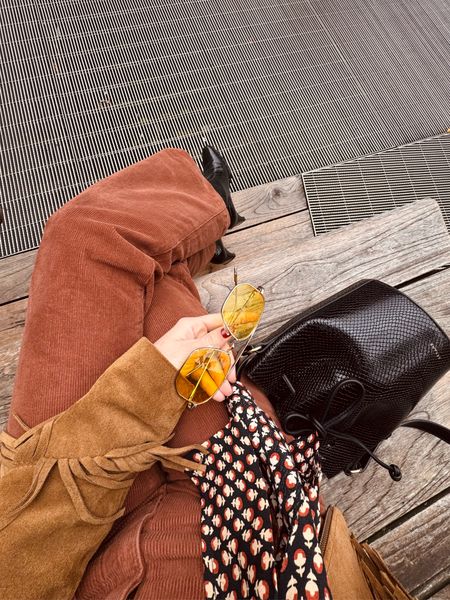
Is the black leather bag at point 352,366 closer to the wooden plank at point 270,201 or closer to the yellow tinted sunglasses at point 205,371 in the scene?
the yellow tinted sunglasses at point 205,371

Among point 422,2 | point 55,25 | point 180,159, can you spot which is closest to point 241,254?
point 180,159

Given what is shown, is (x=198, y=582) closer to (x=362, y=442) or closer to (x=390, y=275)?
(x=362, y=442)

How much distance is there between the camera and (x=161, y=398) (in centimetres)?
79

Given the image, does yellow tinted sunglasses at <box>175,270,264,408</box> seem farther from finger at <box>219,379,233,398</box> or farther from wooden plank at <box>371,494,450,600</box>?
wooden plank at <box>371,494,450,600</box>

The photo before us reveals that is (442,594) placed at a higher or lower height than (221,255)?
lower

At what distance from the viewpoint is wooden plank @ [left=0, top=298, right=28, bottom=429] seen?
1.01 metres

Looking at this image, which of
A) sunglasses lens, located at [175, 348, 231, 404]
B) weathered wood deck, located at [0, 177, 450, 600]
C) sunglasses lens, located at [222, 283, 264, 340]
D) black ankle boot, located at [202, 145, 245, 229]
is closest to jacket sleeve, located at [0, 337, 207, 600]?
sunglasses lens, located at [175, 348, 231, 404]

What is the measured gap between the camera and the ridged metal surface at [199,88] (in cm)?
155

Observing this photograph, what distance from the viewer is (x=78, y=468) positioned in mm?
713

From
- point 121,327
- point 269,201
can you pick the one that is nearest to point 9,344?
point 121,327

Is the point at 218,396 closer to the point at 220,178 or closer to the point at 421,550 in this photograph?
the point at 421,550

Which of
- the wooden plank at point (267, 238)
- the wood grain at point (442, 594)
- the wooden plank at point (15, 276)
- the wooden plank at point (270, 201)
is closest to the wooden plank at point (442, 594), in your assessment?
the wood grain at point (442, 594)

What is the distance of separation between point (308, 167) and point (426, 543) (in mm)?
1271

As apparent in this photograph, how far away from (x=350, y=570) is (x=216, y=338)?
442 mm
